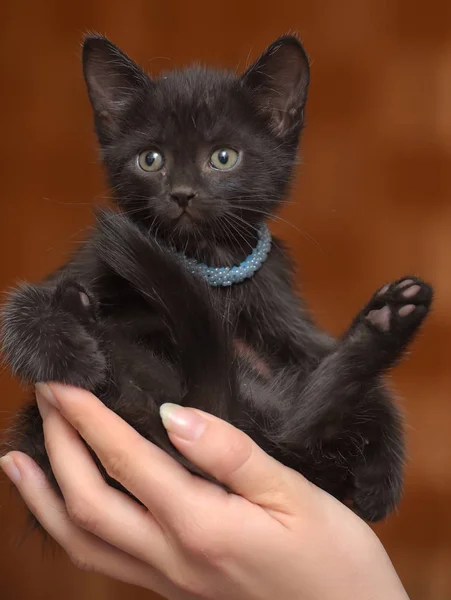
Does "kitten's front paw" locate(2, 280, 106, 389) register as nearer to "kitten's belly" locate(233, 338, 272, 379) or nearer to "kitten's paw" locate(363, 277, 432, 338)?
"kitten's belly" locate(233, 338, 272, 379)

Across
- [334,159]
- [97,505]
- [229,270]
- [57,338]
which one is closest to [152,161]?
[229,270]

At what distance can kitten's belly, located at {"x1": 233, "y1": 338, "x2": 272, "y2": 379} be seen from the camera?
108 centimetres

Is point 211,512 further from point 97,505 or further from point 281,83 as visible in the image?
point 281,83

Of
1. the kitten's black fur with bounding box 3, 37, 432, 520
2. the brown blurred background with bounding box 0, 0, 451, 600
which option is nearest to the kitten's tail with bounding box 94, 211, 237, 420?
the kitten's black fur with bounding box 3, 37, 432, 520

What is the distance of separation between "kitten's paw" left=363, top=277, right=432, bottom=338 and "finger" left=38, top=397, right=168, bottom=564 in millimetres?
470

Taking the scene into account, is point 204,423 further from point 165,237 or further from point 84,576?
point 84,576

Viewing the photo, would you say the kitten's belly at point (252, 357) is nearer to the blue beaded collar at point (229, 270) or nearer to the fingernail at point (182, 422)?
the blue beaded collar at point (229, 270)

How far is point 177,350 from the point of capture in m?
0.95

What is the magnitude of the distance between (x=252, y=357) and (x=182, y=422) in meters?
0.28

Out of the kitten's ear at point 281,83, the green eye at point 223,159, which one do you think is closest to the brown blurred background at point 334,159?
the kitten's ear at point 281,83

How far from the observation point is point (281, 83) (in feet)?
3.85

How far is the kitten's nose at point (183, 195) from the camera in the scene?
98cm

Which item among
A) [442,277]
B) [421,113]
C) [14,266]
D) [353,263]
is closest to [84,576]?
[14,266]

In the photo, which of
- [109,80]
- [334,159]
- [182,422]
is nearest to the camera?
[182,422]
